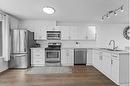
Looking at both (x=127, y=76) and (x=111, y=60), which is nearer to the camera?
(x=127, y=76)

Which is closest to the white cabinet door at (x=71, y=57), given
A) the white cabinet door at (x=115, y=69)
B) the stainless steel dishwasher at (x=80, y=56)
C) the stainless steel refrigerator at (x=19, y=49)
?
the stainless steel dishwasher at (x=80, y=56)

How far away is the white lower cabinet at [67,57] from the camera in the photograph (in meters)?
6.43

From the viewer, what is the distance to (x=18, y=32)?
5.70 meters

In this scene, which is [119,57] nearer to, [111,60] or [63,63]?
[111,60]

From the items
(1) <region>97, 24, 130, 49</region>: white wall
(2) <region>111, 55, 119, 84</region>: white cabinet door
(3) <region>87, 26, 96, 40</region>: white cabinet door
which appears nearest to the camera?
(2) <region>111, 55, 119, 84</region>: white cabinet door

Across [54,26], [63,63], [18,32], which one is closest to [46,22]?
[54,26]

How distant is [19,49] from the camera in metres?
5.71


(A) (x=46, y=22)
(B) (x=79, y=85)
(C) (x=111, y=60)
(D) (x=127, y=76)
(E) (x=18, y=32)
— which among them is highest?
(A) (x=46, y=22)

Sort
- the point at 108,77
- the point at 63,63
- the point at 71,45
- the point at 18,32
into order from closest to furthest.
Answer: the point at 108,77, the point at 18,32, the point at 63,63, the point at 71,45

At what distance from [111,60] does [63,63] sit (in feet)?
9.79

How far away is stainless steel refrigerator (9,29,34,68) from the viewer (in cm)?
568

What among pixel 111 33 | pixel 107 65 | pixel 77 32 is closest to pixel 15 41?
pixel 77 32

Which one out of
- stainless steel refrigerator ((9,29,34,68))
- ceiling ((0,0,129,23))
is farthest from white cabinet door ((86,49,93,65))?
stainless steel refrigerator ((9,29,34,68))

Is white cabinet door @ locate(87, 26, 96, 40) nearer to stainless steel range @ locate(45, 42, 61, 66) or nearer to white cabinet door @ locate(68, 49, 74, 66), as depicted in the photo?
white cabinet door @ locate(68, 49, 74, 66)
